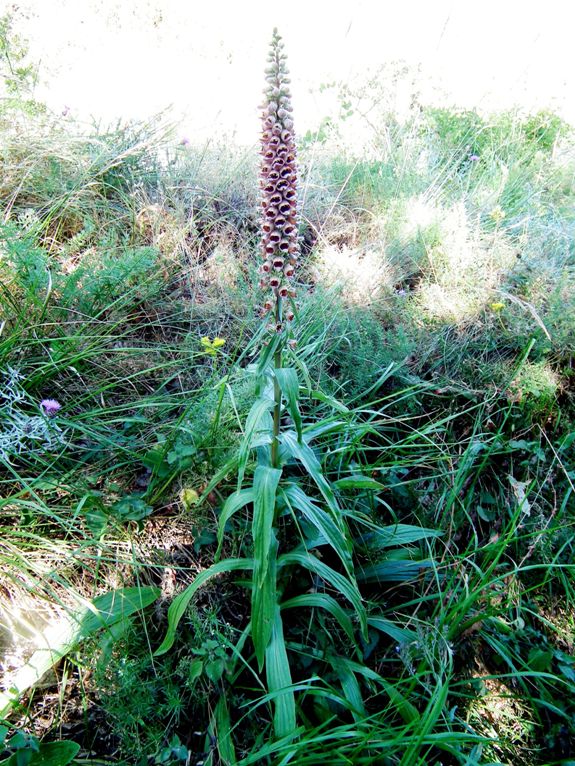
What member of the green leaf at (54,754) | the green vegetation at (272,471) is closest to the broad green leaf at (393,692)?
the green vegetation at (272,471)

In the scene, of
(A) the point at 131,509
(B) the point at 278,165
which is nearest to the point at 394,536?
(A) the point at 131,509

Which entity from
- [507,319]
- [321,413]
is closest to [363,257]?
[507,319]

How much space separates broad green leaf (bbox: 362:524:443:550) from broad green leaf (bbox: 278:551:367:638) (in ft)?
0.96

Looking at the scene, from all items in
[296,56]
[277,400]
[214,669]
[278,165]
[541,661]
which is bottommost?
[541,661]

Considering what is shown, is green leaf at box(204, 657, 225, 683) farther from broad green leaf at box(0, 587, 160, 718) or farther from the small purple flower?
the small purple flower

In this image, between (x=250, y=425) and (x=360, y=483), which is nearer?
(x=250, y=425)

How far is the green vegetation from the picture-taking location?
1468mm

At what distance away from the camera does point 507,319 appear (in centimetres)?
258

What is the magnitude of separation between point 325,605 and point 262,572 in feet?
0.92

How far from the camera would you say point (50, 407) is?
192 cm

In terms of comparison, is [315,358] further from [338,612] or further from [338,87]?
[338,87]

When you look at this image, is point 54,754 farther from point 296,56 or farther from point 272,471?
point 296,56

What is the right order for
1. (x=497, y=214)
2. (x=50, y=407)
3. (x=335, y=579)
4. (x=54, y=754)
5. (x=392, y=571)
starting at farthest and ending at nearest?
(x=497, y=214) < (x=50, y=407) < (x=392, y=571) < (x=335, y=579) < (x=54, y=754)

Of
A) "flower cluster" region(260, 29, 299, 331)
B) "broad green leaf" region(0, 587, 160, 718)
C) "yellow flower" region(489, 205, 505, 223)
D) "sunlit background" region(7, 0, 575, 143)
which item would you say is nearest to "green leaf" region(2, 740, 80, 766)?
"broad green leaf" region(0, 587, 160, 718)
